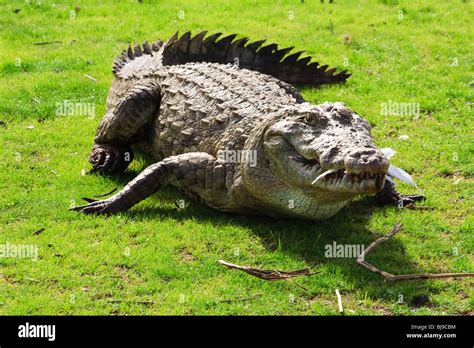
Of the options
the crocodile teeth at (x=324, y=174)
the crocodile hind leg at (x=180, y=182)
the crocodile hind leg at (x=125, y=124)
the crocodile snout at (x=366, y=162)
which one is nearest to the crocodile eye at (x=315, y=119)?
the crocodile teeth at (x=324, y=174)

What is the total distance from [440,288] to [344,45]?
643 cm

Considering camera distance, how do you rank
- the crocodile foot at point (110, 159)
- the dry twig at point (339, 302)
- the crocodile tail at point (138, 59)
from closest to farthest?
the dry twig at point (339, 302)
the crocodile foot at point (110, 159)
the crocodile tail at point (138, 59)

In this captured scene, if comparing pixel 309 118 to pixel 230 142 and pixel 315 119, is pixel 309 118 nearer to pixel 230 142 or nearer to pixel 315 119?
pixel 315 119

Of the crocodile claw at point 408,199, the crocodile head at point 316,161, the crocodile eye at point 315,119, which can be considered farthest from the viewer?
the crocodile claw at point 408,199

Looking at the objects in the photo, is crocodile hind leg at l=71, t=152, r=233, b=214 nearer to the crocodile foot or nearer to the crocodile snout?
the crocodile foot

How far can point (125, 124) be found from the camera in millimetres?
7898

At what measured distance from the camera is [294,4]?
13227 mm

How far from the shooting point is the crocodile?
5.89m

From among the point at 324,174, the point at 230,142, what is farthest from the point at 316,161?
the point at 230,142

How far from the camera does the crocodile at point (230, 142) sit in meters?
5.89

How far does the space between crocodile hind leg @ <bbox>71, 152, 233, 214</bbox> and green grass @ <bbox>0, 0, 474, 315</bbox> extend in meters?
0.14

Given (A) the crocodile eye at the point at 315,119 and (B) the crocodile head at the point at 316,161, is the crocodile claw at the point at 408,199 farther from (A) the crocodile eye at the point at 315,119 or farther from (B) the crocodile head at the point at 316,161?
(A) the crocodile eye at the point at 315,119

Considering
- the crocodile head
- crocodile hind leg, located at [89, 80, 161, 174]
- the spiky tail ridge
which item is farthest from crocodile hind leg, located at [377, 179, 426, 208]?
the spiky tail ridge

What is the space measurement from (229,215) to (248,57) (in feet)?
10.8
